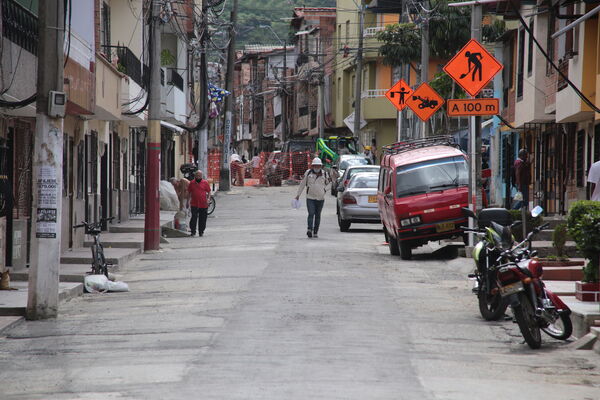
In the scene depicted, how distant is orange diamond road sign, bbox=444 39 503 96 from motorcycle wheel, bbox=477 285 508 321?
724cm

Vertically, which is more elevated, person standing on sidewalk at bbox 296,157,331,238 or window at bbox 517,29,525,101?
window at bbox 517,29,525,101

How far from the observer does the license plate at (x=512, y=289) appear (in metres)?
11.9

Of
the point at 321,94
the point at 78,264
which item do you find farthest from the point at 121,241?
the point at 321,94

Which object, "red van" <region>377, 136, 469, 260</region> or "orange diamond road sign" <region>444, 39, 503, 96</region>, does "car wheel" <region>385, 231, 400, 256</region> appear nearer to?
"red van" <region>377, 136, 469, 260</region>

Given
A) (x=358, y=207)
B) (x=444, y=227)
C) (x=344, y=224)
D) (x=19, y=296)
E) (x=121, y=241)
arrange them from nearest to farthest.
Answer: (x=19, y=296) < (x=444, y=227) < (x=121, y=241) < (x=358, y=207) < (x=344, y=224)

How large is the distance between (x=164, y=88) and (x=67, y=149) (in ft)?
49.8

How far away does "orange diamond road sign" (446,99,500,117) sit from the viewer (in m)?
20.1

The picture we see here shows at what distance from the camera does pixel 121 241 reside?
85.1 feet

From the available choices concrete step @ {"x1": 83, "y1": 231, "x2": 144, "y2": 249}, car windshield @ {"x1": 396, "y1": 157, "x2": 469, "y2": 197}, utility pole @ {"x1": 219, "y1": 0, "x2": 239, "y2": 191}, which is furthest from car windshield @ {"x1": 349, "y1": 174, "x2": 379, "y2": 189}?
utility pole @ {"x1": 219, "y1": 0, "x2": 239, "y2": 191}

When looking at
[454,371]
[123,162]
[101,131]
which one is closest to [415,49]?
[123,162]

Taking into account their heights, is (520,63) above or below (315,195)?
above

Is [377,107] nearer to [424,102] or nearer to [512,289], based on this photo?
[424,102]

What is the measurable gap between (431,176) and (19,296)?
955cm

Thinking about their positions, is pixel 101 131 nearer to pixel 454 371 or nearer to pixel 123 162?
pixel 123 162
